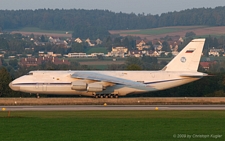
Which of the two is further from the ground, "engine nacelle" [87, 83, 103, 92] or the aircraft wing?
the aircraft wing

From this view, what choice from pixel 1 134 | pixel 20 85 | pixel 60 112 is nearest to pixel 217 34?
pixel 20 85

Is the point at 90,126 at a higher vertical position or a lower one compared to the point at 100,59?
higher

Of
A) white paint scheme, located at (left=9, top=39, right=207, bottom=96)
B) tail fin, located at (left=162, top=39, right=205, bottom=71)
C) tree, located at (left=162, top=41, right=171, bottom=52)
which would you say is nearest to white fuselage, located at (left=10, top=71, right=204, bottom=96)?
white paint scheme, located at (left=9, top=39, right=207, bottom=96)

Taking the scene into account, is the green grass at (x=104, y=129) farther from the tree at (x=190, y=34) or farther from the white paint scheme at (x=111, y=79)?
the tree at (x=190, y=34)

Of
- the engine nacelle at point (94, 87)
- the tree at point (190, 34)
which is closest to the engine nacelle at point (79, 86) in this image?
the engine nacelle at point (94, 87)

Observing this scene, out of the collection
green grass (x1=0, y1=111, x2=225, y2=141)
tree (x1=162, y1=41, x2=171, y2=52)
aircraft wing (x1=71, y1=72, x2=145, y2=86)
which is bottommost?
tree (x1=162, y1=41, x2=171, y2=52)

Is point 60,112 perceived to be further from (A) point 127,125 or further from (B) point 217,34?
(B) point 217,34

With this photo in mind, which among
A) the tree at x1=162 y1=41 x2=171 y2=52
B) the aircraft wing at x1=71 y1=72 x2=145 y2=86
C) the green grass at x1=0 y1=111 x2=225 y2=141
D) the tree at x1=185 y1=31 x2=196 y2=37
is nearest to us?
the green grass at x1=0 y1=111 x2=225 y2=141

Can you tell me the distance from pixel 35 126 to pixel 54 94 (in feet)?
78.4

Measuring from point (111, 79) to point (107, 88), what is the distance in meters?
1.28

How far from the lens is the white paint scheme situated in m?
49.5

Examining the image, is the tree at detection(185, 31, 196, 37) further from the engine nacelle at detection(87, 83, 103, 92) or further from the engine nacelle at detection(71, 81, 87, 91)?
the engine nacelle at detection(71, 81, 87, 91)

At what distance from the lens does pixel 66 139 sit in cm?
2327

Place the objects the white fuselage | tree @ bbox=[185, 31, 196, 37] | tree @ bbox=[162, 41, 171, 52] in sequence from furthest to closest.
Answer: tree @ bbox=[185, 31, 196, 37], tree @ bbox=[162, 41, 171, 52], the white fuselage
